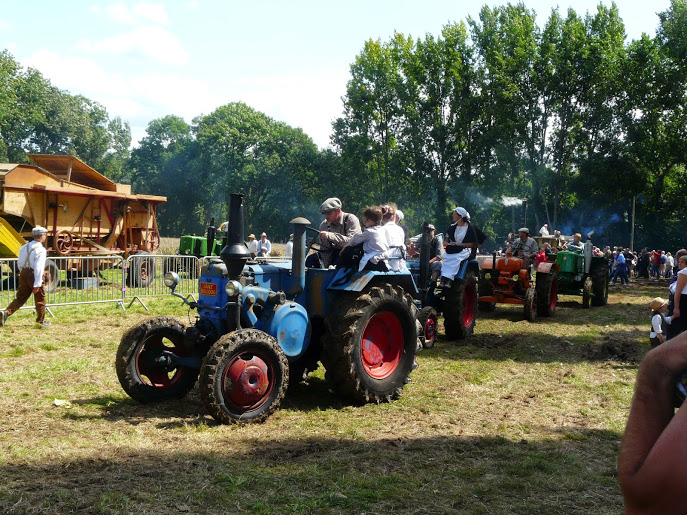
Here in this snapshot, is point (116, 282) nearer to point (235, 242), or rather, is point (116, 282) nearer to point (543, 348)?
point (235, 242)

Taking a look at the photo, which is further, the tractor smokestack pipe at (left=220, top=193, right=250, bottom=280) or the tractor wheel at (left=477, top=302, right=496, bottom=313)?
the tractor wheel at (left=477, top=302, right=496, bottom=313)

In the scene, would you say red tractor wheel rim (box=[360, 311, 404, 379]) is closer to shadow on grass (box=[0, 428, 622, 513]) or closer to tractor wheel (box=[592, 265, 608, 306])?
shadow on grass (box=[0, 428, 622, 513])

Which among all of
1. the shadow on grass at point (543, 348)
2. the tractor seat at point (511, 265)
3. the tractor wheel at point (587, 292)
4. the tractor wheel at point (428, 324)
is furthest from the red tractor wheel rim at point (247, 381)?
the tractor wheel at point (587, 292)

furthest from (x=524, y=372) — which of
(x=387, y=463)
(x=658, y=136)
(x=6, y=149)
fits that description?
(x=6, y=149)

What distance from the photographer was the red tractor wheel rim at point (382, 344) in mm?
6047

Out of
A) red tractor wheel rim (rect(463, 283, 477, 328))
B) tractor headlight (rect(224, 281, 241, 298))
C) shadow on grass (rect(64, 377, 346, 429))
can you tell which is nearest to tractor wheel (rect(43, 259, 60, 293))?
shadow on grass (rect(64, 377, 346, 429))

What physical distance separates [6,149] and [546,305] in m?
52.8

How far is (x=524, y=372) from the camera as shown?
7.47 meters

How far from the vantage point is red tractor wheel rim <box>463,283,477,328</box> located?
9934mm

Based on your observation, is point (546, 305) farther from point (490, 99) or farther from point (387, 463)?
point (490, 99)

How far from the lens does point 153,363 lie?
564cm

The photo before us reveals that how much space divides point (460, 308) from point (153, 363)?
16.7 ft

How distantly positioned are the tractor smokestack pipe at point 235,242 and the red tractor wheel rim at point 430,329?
12.8ft

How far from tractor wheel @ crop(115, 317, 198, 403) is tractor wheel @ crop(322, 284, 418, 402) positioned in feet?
4.32
